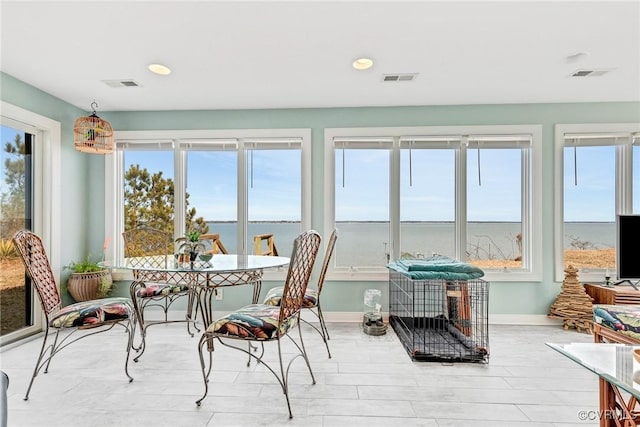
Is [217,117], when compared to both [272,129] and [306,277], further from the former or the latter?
[306,277]

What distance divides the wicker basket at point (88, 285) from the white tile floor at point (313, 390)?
0.58 meters

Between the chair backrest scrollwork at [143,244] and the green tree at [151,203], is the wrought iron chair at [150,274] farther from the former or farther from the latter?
the green tree at [151,203]

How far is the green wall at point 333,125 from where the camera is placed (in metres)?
3.67

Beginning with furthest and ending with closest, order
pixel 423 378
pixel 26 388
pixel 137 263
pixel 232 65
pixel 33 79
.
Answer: pixel 33 79 → pixel 232 65 → pixel 137 263 → pixel 423 378 → pixel 26 388

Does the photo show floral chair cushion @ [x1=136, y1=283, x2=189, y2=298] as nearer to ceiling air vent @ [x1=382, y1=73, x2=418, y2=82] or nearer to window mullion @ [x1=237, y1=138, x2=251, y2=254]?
window mullion @ [x1=237, y1=138, x2=251, y2=254]

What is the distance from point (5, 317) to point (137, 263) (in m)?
1.66

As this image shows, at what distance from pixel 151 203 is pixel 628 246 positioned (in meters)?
4.88

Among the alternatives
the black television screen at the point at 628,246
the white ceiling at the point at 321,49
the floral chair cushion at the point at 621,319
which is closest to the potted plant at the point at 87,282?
the white ceiling at the point at 321,49

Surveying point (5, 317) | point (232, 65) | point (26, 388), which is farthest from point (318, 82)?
point (5, 317)

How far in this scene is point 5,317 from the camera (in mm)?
3082

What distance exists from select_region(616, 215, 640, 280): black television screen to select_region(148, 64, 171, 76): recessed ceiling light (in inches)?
165

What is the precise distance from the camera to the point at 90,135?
328 cm

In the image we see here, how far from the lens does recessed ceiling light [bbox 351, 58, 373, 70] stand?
2689 millimetres

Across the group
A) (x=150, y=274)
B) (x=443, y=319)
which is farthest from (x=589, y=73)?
(x=150, y=274)
